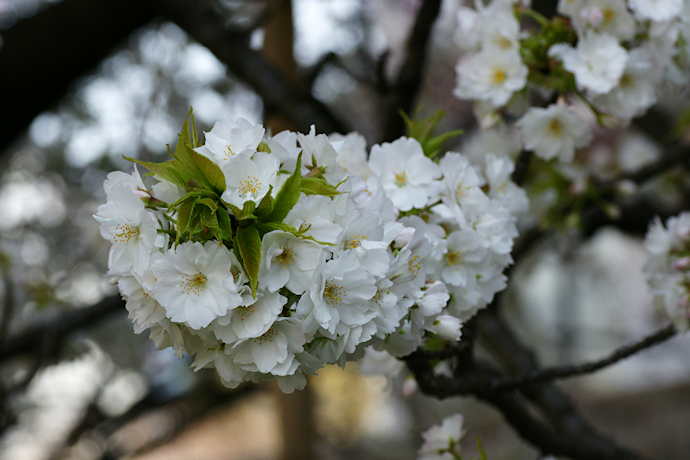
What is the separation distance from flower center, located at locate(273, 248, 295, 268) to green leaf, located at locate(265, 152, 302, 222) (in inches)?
1.3

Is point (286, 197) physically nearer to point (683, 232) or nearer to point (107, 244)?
point (683, 232)

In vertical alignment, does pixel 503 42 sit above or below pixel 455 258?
above

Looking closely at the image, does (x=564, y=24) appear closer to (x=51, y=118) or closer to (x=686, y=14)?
(x=686, y=14)

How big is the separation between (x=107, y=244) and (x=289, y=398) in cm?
102

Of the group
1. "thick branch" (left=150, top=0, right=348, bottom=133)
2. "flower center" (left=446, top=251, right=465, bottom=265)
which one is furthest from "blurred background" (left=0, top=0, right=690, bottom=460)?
"flower center" (left=446, top=251, right=465, bottom=265)

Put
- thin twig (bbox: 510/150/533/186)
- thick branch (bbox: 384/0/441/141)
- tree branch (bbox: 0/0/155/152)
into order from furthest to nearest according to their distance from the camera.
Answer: tree branch (bbox: 0/0/155/152) < thick branch (bbox: 384/0/441/141) < thin twig (bbox: 510/150/533/186)

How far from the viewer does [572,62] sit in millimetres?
896

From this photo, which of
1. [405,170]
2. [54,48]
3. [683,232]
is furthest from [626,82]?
[54,48]

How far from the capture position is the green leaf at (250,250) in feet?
1.72

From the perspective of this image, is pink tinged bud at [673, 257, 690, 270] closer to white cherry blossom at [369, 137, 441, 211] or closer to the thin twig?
the thin twig

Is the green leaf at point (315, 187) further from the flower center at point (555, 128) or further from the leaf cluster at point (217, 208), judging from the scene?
the flower center at point (555, 128)

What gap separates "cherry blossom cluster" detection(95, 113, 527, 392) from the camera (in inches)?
21.3

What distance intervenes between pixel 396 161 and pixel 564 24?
48cm

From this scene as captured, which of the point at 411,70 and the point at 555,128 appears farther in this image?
the point at 411,70
